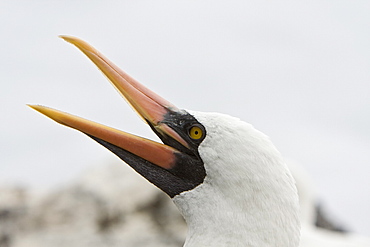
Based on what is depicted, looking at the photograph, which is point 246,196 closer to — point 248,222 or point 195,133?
point 248,222

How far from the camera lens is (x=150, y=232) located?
11.4 m

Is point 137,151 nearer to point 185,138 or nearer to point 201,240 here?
point 185,138

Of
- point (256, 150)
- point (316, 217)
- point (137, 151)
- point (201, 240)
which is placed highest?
point (256, 150)

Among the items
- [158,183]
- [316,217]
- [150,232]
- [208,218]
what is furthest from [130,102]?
[316,217]

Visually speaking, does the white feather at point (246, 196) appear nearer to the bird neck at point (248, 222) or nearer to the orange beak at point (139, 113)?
the bird neck at point (248, 222)

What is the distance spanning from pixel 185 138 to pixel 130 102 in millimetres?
414

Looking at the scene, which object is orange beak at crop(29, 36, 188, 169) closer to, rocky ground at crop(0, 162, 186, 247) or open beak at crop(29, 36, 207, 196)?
open beak at crop(29, 36, 207, 196)

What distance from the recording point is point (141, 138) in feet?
15.1

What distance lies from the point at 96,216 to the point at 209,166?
302 inches

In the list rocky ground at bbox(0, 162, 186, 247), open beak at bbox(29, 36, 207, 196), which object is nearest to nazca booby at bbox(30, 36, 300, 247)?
open beak at bbox(29, 36, 207, 196)

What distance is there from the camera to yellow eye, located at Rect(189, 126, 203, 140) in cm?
448

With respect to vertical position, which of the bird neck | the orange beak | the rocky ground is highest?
the orange beak

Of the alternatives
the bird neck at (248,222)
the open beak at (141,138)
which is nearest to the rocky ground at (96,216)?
the open beak at (141,138)

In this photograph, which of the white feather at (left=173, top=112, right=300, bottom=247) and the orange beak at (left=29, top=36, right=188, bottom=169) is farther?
the orange beak at (left=29, top=36, right=188, bottom=169)
